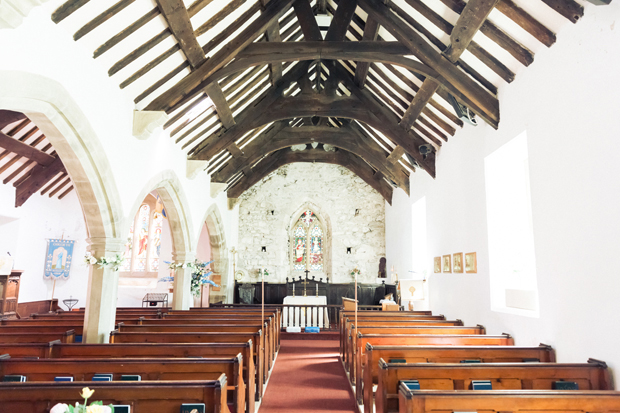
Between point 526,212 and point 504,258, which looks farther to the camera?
point 526,212

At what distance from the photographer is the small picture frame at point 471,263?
5684 mm

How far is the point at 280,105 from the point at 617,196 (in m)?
5.87

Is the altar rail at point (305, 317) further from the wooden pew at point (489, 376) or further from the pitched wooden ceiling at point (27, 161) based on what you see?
the wooden pew at point (489, 376)

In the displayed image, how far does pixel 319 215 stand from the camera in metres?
13.2

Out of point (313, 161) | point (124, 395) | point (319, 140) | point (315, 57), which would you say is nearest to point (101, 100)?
point (315, 57)

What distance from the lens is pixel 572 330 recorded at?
363 centimetres

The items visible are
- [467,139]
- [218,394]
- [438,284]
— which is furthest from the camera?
[438,284]

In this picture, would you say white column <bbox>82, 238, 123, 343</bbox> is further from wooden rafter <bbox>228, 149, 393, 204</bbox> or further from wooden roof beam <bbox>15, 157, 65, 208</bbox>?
wooden rafter <bbox>228, 149, 393, 204</bbox>

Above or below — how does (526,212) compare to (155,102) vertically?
below

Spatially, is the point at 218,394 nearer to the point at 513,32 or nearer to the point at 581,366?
the point at 581,366

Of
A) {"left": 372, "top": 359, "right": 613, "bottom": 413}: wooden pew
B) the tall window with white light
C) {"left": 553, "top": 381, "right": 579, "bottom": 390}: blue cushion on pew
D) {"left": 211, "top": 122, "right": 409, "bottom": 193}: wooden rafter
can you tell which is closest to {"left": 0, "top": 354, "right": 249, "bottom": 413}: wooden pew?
{"left": 372, "top": 359, "right": 613, "bottom": 413}: wooden pew

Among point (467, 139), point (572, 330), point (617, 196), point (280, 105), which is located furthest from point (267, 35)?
point (572, 330)

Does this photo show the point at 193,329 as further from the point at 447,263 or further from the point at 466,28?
A: the point at 466,28

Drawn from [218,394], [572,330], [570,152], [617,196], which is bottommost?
[218,394]
